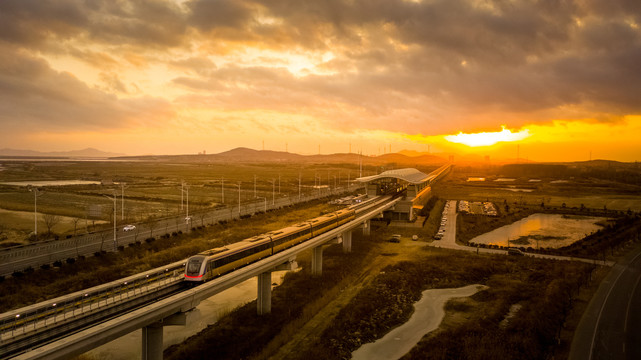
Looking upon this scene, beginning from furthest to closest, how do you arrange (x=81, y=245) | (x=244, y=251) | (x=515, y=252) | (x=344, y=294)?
1. (x=515, y=252)
2. (x=81, y=245)
3. (x=344, y=294)
4. (x=244, y=251)

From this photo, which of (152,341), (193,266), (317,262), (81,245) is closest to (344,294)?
(317,262)

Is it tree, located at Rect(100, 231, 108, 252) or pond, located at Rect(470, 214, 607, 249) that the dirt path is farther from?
tree, located at Rect(100, 231, 108, 252)

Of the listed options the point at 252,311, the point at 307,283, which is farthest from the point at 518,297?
the point at 252,311

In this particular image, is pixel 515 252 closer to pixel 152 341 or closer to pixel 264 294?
pixel 264 294

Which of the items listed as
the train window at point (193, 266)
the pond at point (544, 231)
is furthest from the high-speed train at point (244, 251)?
the pond at point (544, 231)

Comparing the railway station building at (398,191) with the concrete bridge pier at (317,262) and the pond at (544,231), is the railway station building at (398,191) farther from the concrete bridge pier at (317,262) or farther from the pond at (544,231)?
the concrete bridge pier at (317,262)

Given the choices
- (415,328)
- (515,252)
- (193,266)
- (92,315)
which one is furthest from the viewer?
(515,252)

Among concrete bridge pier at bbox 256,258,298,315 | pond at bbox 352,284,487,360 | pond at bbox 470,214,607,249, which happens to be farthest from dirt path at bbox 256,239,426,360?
pond at bbox 470,214,607,249
